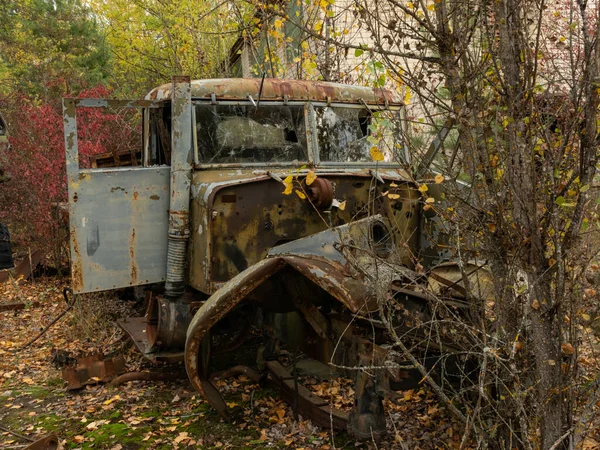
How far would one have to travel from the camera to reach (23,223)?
9.83 meters

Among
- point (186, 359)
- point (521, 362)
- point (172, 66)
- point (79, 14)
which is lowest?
point (186, 359)

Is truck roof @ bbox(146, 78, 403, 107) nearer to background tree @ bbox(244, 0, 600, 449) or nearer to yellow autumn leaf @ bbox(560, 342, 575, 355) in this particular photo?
background tree @ bbox(244, 0, 600, 449)

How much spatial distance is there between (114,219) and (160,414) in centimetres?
158

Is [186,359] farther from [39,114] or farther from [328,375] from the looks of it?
[39,114]

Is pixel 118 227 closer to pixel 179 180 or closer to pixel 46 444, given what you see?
pixel 179 180

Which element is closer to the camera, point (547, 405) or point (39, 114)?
point (547, 405)

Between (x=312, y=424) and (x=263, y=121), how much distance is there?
97.7 inches

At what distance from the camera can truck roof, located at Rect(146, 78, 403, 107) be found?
5.01 meters

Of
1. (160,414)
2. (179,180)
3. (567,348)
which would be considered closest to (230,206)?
(179,180)

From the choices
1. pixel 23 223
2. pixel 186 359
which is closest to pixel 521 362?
pixel 186 359

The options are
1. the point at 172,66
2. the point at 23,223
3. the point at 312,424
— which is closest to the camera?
the point at 312,424

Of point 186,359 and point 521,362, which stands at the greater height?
point 521,362

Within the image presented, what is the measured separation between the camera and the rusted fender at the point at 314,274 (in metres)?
3.24

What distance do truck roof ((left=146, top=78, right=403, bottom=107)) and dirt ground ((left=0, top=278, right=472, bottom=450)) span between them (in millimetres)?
2414
